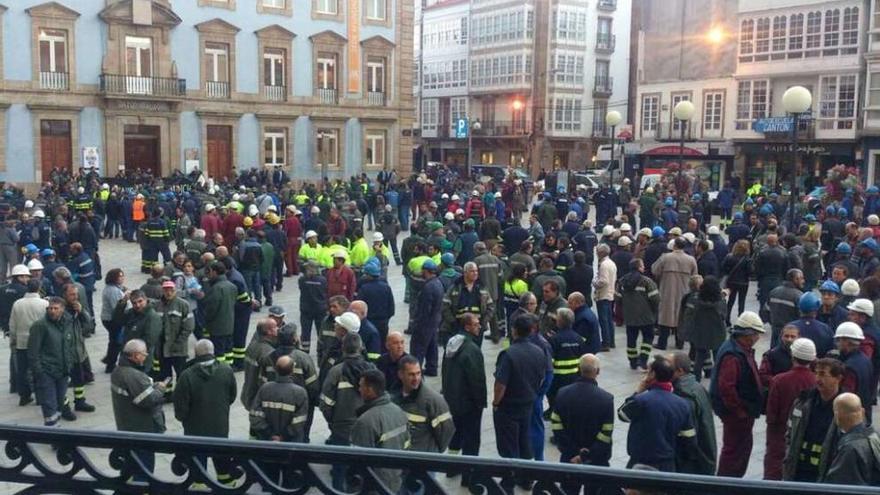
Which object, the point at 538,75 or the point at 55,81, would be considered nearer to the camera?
the point at 55,81

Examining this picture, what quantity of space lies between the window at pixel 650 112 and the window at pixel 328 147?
60.4ft

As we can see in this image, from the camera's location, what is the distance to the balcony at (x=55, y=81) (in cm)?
3375

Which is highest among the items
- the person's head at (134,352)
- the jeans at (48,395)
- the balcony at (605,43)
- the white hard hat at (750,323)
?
the balcony at (605,43)

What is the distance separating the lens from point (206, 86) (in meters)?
37.5

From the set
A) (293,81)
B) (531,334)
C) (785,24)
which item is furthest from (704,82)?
(531,334)

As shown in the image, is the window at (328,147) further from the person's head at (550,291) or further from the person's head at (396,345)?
the person's head at (396,345)

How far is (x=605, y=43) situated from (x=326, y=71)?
25.6 metres

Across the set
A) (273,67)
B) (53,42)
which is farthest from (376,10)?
(53,42)

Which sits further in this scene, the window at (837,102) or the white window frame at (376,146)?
the white window frame at (376,146)

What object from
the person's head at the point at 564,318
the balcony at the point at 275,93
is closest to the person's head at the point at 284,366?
the person's head at the point at 564,318

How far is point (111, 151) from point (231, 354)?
86.8 feet

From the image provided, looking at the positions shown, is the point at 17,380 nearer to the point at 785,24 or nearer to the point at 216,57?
the point at 216,57

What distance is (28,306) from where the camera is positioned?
10086 mm

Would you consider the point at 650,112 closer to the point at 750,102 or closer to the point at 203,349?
the point at 750,102
